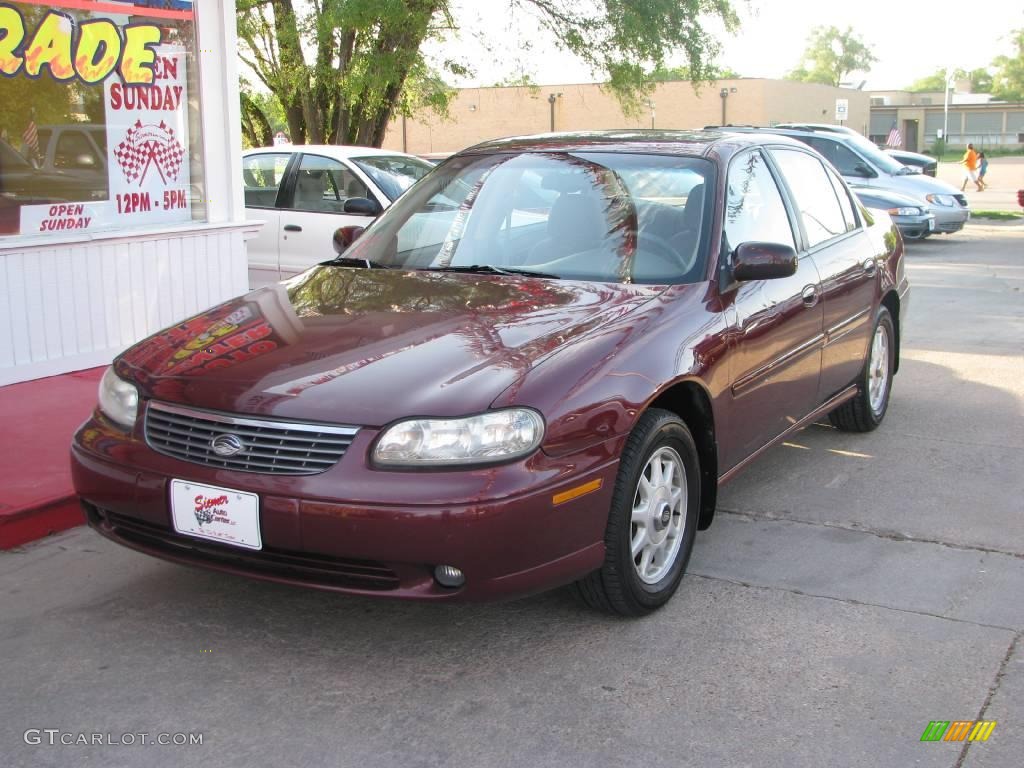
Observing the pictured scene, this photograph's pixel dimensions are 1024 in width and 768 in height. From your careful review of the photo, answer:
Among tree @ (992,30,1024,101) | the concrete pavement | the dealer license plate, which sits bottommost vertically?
the concrete pavement

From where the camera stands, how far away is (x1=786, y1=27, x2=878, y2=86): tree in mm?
127312

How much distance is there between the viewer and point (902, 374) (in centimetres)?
795

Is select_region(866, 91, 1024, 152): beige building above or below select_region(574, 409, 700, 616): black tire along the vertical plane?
above

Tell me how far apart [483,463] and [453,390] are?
0.25 meters

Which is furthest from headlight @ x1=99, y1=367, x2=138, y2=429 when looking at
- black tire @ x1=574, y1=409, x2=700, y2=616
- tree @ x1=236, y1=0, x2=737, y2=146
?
tree @ x1=236, y1=0, x2=737, y2=146

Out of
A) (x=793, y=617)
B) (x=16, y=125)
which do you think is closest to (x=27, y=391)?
(x=16, y=125)

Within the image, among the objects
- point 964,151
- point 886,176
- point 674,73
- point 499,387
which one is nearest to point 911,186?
point 886,176

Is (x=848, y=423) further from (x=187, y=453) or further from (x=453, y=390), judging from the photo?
(x=187, y=453)

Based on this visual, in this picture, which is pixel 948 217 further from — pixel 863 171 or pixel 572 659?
pixel 572 659

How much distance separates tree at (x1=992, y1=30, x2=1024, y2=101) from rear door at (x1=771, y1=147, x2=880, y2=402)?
80061 millimetres

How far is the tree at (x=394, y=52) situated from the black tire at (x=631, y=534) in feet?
37.2

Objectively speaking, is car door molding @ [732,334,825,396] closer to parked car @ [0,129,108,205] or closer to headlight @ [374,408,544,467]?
headlight @ [374,408,544,467]

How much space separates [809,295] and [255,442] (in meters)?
2.74

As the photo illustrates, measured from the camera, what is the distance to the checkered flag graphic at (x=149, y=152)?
7.37 meters
